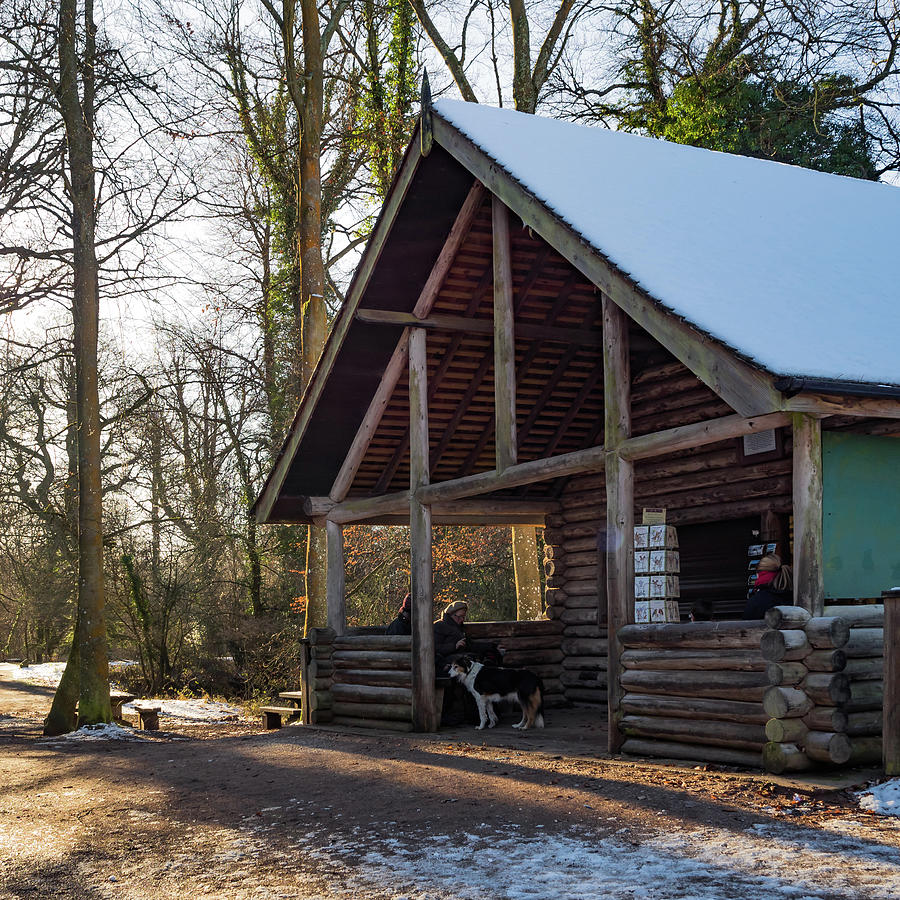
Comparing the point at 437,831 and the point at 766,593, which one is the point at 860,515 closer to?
the point at 766,593

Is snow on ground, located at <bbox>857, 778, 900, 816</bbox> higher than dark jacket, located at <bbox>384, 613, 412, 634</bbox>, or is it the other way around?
dark jacket, located at <bbox>384, 613, 412, 634</bbox>

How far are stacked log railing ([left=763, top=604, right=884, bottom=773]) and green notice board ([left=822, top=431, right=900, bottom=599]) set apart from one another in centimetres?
65

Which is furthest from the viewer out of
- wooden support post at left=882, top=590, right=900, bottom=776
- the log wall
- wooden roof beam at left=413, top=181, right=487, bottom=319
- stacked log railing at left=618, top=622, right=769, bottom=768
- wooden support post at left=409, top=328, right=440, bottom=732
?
the log wall

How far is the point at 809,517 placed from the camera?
9133mm

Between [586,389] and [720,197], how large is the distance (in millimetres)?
3167

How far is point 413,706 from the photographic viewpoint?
1402 centimetres

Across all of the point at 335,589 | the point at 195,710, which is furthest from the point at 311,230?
the point at 195,710

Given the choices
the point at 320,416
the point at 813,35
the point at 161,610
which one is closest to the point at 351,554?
the point at 161,610

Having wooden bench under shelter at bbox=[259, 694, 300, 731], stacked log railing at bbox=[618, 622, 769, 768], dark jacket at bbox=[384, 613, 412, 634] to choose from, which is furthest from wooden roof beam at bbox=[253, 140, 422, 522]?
stacked log railing at bbox=[618, 622, 769, 768]

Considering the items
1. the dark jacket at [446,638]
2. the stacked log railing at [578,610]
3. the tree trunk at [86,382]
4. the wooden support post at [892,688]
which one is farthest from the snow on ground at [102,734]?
the wooden support post at [892,688]

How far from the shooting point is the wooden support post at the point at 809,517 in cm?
909

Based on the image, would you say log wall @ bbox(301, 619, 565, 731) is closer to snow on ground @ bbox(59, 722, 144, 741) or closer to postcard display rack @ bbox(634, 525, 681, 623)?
snow on ground @ bbox(59, 722, 144, 741)

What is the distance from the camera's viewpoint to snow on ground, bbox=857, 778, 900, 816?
7.72 metres

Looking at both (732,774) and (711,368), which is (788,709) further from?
(711,368)
